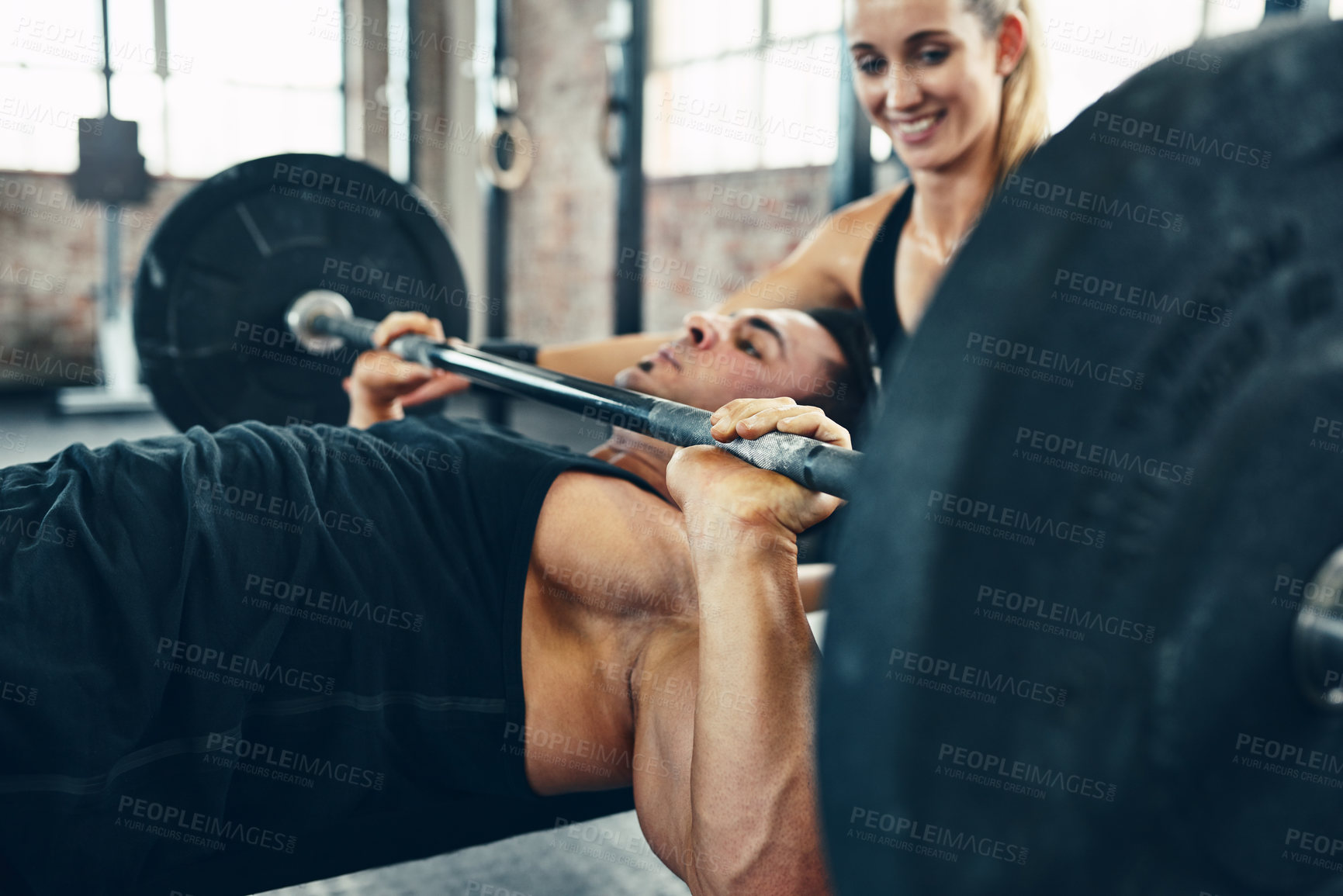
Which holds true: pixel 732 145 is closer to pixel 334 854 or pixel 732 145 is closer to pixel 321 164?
pixel 321 164

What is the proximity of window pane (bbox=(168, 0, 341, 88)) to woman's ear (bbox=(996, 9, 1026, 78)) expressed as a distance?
5982 mm

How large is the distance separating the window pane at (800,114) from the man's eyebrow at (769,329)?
3457mm

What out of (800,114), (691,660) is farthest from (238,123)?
(691,660)

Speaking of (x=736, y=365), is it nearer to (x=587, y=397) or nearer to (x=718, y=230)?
(x=587, y=397)

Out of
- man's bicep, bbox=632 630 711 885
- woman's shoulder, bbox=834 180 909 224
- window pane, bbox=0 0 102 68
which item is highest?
window pane, bbox=0 0 102 68

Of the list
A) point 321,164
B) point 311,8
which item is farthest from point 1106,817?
point 311,8

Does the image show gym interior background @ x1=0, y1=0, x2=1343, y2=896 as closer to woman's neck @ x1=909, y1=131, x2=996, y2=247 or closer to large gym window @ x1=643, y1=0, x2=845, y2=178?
large gym window @ x1=643, y1=0, x2=845, y2=178

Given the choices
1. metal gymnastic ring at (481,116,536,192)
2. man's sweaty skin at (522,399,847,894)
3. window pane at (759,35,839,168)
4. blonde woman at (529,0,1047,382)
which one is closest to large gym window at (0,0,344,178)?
metal gymnastic ring at (481,116,536,192)

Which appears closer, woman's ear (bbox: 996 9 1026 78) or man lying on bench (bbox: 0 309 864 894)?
man lying on bench (bbox: 0 309 864 894)

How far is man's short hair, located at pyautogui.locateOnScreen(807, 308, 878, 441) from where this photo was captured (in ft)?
5.51

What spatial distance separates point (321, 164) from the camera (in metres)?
2.30

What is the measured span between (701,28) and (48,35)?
384cm

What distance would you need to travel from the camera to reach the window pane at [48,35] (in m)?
5.82

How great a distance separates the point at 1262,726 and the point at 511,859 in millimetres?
1303
